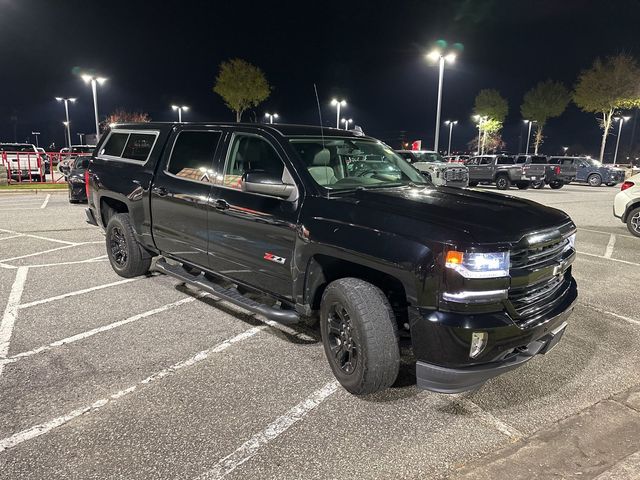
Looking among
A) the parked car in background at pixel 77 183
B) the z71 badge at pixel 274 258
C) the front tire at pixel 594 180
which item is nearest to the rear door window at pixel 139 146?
the z71 badge at pixel 274 258

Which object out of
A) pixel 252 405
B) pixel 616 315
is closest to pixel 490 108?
pixel 616 315

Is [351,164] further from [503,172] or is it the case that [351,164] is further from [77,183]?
[503,172]

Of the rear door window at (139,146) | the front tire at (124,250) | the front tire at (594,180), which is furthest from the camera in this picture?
the front tire at (594,180)

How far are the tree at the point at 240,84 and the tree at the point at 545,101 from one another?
27.6 meters

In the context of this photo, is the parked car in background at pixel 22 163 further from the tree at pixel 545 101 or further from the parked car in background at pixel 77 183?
the tree at pixel 545 101

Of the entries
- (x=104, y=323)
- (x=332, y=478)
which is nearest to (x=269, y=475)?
(x=332, y=478)

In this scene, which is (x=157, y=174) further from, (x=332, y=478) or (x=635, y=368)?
(x=635, y=368)

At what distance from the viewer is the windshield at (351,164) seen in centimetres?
381

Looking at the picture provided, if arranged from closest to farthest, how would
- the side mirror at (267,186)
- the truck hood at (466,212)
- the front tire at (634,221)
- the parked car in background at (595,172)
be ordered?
the truck hood at (466,212) → the side mirror at (267,186) → the front tire at (634,221) → the parked car in background at (595,172)

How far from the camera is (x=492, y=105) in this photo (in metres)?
54.5

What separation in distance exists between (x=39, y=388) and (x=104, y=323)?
1.24 m

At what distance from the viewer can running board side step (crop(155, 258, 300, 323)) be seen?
3.68m

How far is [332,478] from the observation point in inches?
96.7

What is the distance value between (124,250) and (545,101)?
5079cm
